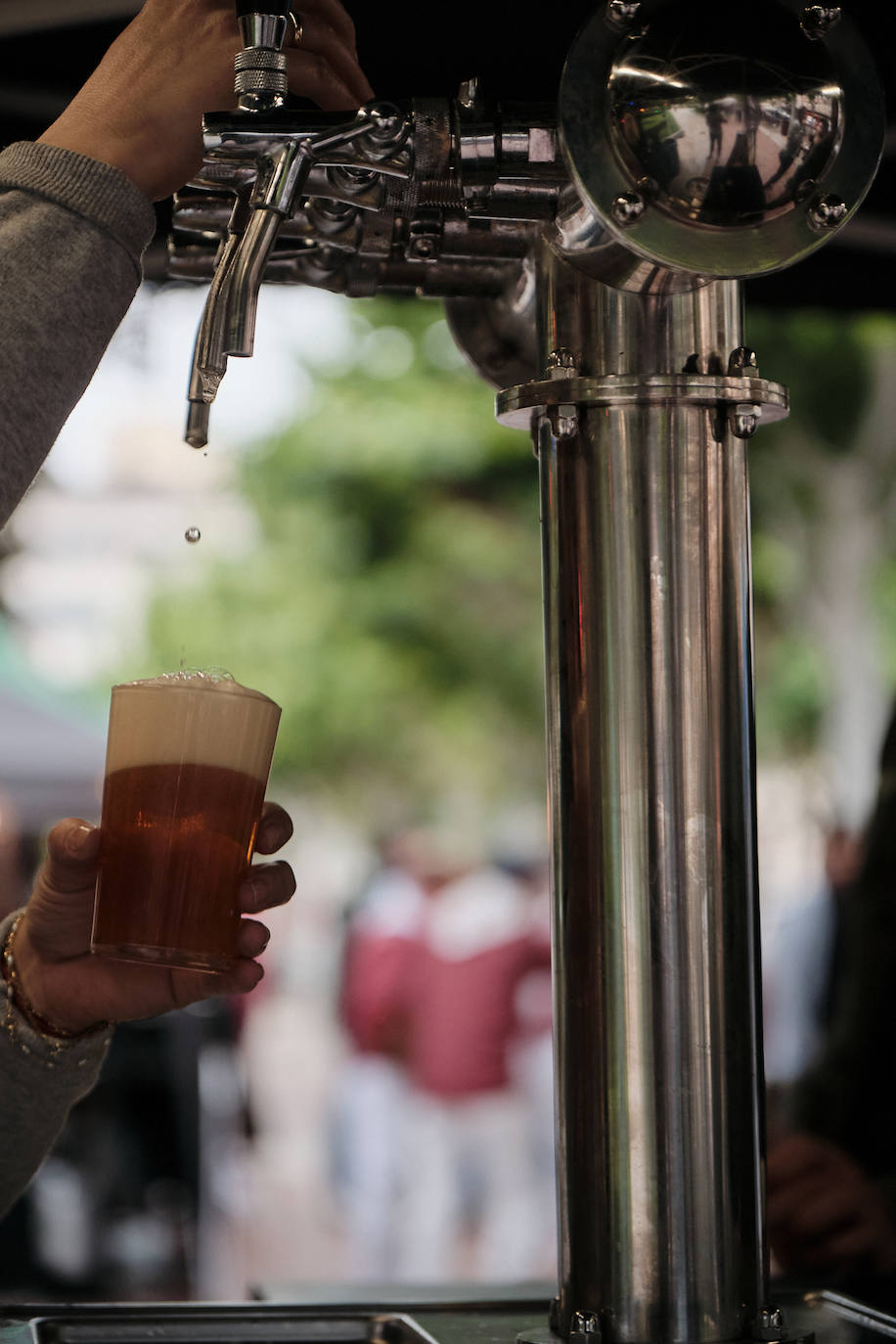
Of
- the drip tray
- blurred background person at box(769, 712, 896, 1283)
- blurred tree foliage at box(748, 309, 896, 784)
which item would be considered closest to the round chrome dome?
the drip tray

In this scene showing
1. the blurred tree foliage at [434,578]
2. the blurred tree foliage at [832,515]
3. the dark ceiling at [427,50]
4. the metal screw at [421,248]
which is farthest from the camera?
the blurred tree foliage at [434,578]

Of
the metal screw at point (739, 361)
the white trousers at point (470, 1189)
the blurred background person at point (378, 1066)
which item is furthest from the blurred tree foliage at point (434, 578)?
the metal screw at point (739, 361)

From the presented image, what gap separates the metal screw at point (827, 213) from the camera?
737 mm

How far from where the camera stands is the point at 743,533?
85 cm

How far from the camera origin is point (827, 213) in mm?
737

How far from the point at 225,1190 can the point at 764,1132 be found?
6.58 meters

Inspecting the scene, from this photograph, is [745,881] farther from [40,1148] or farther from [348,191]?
[40,1148]

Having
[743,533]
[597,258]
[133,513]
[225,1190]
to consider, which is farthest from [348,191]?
[133,513]

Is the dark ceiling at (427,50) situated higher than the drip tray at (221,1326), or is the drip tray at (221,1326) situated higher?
the dark ceiling at (427,50)

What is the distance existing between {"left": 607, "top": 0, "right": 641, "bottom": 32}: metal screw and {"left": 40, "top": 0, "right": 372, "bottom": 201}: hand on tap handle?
21cm

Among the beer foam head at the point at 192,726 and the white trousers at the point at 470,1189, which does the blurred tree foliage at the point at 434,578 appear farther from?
the beer foam head at the point at 192,726

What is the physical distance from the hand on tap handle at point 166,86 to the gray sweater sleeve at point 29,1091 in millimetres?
605

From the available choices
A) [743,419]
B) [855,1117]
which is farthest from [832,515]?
[743,419]

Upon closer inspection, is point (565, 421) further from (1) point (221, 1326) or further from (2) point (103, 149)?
(1) point (221, 1326)
